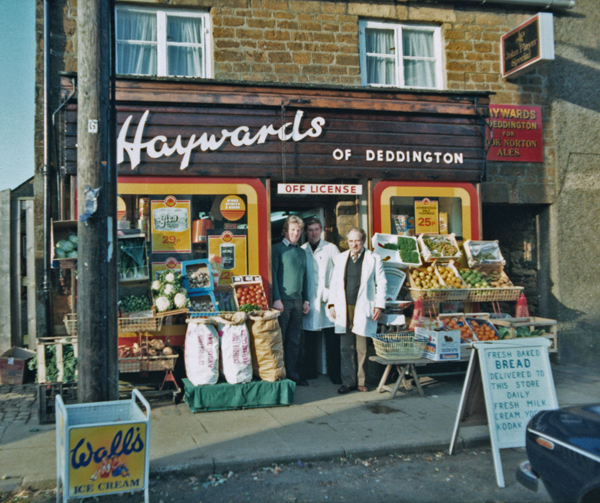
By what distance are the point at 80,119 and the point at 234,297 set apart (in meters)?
3.68

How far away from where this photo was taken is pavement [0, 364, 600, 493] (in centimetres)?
492

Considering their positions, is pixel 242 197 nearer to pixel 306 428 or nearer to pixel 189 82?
pixel 189 82

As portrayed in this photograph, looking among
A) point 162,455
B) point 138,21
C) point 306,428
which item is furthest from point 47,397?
point 138,21

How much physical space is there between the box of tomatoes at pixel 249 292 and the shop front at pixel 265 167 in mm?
199

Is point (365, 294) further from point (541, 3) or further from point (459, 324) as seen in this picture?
point (541, 3)

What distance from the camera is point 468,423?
5133 mm

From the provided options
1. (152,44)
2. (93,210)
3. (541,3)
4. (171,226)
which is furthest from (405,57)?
(93,210)

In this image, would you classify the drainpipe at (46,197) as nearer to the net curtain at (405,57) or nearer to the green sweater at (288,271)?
the green sweater at (288,271)

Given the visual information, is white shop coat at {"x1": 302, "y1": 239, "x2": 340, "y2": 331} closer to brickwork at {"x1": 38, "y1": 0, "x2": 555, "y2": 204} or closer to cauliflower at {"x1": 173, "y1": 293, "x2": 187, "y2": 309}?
cauliflower at {"x1": 173, "y1": 293, "x2": 187, "y2": 309}

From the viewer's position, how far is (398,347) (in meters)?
7.23

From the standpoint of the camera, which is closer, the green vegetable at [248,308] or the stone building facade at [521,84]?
the green vegetable at [248,308]

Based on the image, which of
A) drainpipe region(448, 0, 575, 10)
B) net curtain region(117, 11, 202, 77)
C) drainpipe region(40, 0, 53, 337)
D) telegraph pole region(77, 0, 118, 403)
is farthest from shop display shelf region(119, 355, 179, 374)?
drainpipe region(448, 0, 575, 10)

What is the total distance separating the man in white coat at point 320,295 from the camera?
798cm

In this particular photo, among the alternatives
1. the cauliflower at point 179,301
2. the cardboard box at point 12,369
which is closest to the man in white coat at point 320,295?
the cauliflower at point 179,301
